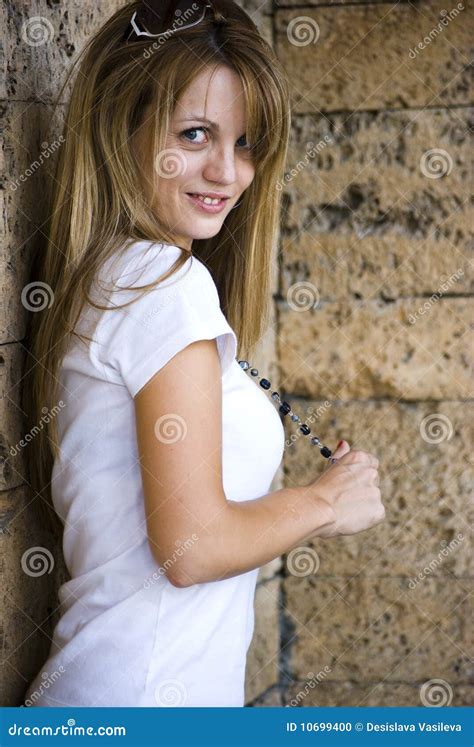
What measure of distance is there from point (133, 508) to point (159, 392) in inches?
9.2

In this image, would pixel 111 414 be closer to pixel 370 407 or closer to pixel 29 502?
pixel 29 502

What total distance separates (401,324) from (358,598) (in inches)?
33.6

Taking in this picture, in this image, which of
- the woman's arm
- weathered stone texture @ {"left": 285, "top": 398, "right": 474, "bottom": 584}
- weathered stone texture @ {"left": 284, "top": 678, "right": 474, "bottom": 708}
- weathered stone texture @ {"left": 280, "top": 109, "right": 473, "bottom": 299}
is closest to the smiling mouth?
the woman's arm

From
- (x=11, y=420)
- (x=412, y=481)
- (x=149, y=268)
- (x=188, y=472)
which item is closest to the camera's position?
(x=188, y=472)

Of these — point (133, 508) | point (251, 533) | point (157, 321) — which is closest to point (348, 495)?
point (251, 533)

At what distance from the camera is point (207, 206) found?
1.71 m

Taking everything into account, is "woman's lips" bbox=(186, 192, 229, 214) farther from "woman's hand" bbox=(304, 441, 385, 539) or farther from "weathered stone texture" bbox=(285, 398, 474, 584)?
"weathered stone texture" bbox=(285, 398, 474, 584)

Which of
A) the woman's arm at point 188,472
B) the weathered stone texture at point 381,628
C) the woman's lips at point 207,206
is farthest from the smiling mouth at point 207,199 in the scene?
the weathered stone texture at point 381,628

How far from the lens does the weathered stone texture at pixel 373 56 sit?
109 inches

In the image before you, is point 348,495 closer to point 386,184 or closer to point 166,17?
point 166,17

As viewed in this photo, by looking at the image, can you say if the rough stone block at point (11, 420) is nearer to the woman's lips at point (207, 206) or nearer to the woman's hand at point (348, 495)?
the woman's lips at point (207, 206)

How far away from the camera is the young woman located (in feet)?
4.71

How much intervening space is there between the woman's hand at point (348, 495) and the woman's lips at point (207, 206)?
0.51 m

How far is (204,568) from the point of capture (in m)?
1.46
